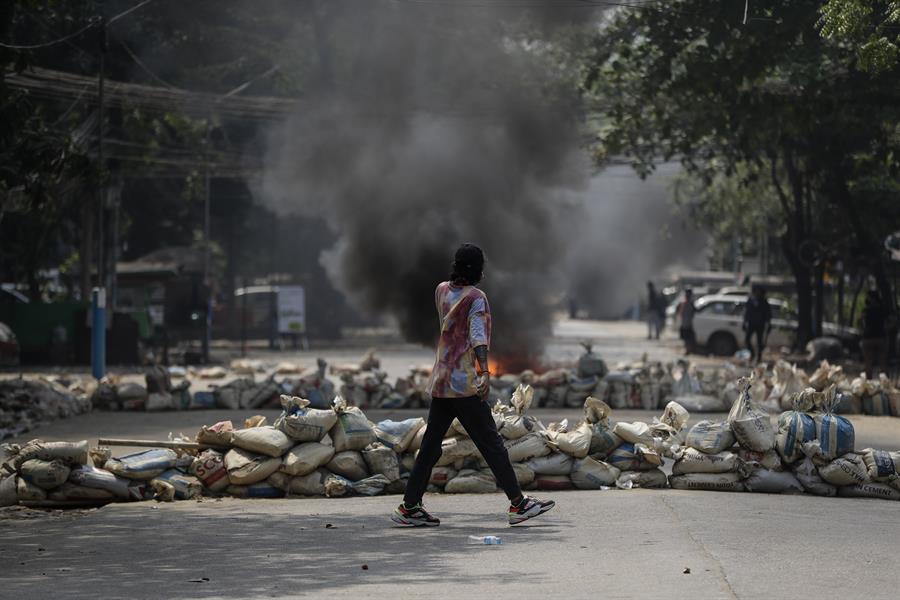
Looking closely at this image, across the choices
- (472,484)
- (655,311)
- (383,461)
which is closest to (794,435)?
(472,484)

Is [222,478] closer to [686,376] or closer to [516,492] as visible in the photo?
[516,492]

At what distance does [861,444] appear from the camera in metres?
11.0

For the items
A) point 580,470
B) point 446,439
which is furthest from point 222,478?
point 580,470

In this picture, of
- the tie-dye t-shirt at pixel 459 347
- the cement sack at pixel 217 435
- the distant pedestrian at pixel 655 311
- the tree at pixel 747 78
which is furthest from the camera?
the distant pedestrian at pixel 655 311

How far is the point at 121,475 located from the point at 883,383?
8888 millimetres

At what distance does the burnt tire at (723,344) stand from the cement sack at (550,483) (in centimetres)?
2222

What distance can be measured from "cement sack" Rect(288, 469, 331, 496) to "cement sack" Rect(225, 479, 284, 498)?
0.12 m

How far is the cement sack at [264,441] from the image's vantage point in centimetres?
821

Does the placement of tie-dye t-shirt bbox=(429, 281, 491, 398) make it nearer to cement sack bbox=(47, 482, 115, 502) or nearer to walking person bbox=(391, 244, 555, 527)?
walking person bbox=(391, 244, 555, 527)

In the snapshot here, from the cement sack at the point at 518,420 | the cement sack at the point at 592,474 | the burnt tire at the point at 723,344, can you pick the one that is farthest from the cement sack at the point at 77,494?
the burnt tire at the point at 723,344

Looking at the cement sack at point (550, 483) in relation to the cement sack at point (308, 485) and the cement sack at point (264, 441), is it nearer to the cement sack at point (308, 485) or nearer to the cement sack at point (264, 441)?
the cement sack at point (308, 485)

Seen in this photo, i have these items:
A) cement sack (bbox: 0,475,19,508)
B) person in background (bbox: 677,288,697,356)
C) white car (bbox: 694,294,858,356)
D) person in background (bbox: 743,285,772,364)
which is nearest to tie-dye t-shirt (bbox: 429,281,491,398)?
cement sack (bbox: 0,475,19,508)

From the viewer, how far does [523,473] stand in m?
8.17

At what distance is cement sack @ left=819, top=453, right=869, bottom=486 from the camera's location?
7.96 metres
